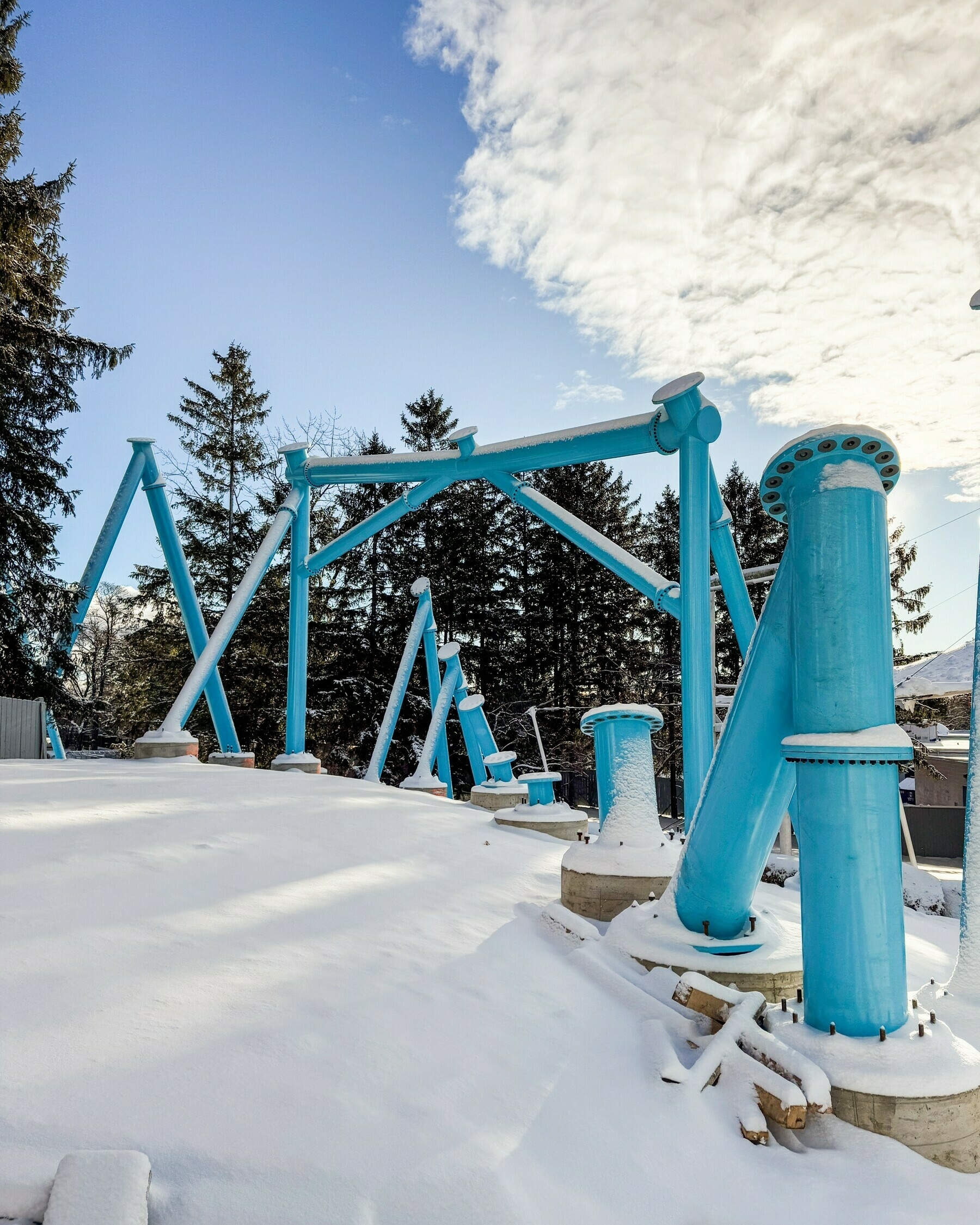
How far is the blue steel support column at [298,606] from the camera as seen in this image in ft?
32.2

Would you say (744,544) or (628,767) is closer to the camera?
(628,767)

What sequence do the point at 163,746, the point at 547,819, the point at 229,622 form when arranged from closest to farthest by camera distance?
the point at 163,746, the point at 547,819, the point at 229,622

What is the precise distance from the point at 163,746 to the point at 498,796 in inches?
190

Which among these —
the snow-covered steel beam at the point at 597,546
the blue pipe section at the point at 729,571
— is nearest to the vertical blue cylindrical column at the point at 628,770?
the snow-covered steel beam at the point at 597,546

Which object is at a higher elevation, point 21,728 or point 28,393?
point 28,393

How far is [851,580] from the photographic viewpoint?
249cm

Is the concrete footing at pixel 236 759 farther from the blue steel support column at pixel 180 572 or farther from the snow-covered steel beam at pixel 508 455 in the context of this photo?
the snow-covered steel beam at pixel 508 455

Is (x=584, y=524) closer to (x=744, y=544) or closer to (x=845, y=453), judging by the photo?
(x=845, y=453)

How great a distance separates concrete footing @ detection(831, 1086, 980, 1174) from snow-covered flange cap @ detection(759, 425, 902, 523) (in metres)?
1.83

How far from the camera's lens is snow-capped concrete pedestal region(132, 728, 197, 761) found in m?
7.77

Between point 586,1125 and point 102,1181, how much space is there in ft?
4.23

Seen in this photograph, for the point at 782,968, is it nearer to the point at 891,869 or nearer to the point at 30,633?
the point at 891,869

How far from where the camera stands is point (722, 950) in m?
3.27

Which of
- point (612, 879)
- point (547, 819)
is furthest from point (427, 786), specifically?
point (612, 879)
